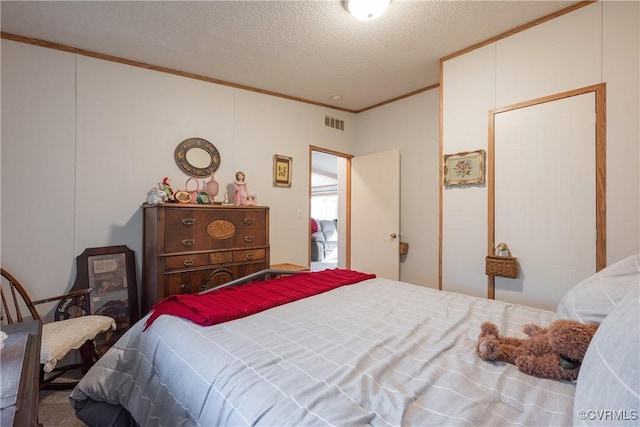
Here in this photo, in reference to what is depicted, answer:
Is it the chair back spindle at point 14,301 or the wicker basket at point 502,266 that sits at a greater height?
the wicker basket at point 502,266

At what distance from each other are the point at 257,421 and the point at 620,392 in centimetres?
82

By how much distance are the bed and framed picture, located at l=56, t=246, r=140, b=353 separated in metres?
1.20

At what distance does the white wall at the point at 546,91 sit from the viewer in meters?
1.90

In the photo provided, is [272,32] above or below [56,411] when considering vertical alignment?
above

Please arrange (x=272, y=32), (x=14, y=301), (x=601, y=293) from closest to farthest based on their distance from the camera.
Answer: (x=601, y=293), (x=14, y=301), (x=272, y=32)

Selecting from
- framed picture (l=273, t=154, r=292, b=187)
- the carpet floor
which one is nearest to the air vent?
framed picture (l=273, t=154, r=292, b=187)

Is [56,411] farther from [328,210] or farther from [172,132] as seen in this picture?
[328,210]

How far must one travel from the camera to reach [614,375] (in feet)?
2.06

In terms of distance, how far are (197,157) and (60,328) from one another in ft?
5.91

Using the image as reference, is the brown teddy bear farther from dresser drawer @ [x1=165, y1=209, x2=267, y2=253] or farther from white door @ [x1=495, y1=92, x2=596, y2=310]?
dresser drawer @ [x1=165, y1=209, x2=267, y2=253]

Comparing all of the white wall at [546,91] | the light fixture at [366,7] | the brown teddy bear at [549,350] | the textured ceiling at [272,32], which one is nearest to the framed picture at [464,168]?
the white wall at [546,91]

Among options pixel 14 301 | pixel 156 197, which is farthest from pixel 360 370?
pixel 14 301

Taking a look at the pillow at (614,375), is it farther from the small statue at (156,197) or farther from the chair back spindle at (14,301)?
the chair back spindle at (14,301)

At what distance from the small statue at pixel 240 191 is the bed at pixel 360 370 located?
1668 millimetres
